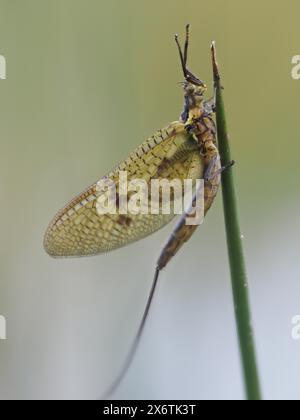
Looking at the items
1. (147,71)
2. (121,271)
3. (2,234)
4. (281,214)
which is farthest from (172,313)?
(147,71)

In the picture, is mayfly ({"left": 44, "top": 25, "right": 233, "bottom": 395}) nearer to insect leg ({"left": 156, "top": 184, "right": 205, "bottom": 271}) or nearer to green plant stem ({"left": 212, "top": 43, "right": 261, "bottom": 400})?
insect leg ({"left": 156, "top": 184, "right": 205, "bottom": 271})

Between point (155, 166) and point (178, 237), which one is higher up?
point (155, 166)

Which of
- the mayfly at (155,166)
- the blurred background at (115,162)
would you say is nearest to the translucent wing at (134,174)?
the mayfly at (155,166)

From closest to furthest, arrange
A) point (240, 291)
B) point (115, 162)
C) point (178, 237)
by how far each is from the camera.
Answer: point (240, 291) → point (178, 237) → point (115, 162)

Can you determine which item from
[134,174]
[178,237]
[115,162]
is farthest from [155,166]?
[115,162]

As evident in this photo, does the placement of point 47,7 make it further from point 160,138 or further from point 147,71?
point 160,138

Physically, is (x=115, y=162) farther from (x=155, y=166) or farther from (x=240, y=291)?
(x=240, y=291)

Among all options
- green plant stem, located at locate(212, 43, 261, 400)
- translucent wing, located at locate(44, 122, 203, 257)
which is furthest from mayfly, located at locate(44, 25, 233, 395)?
green plant stem, located at locate(212, 43, 261, 400)

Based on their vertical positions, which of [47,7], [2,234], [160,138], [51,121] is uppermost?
[47,7]
